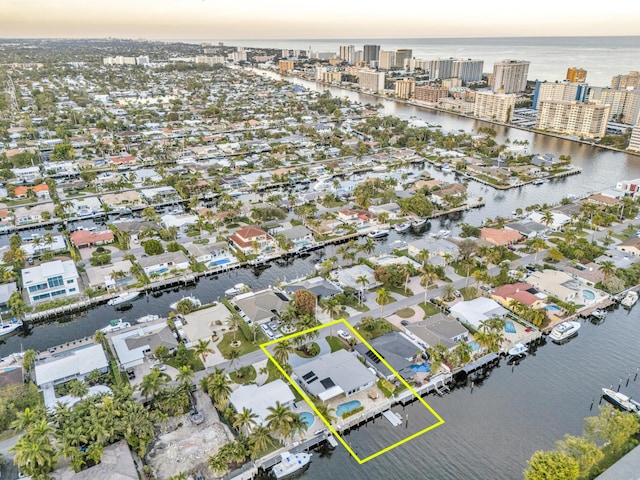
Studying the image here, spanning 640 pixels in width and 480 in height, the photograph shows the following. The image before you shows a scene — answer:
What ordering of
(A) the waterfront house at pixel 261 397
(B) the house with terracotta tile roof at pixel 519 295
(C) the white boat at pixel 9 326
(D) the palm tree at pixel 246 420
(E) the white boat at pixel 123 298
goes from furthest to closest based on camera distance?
(E) the white boat at pixel 123 298 → (B) the house with terracotta tile roof at pixel 519 295 → (C) the white boat at pixel 9 326 → (A) the waterfront house at pixel 261 397 → (D) the palm tree at pixel 246 420

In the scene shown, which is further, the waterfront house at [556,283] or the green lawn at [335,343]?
the waterfront house at [556,283]

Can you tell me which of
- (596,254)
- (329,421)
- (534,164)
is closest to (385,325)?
(329,421)

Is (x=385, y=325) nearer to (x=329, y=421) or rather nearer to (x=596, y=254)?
(x=329, y=421)

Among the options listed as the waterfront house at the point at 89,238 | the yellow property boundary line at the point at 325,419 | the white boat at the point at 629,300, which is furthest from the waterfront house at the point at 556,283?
the waterfront house at the point at 89,238

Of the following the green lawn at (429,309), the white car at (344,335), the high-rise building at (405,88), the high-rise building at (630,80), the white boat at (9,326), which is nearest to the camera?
the white car at (344,335)

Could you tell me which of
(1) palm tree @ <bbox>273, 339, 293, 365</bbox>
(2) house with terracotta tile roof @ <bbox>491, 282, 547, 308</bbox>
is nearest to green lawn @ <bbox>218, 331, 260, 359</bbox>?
(1) palm tree @ <bbox>273, 339, 293, 365</bbox>

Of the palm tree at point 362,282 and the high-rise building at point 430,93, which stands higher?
the high-rise building at point 430,93

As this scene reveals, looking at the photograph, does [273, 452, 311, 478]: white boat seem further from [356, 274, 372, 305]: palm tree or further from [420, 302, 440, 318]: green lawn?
[356, 274, 372, 305]: palm tree

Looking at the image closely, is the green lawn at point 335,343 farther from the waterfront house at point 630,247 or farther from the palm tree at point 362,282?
the waterfront house at point 630,247
